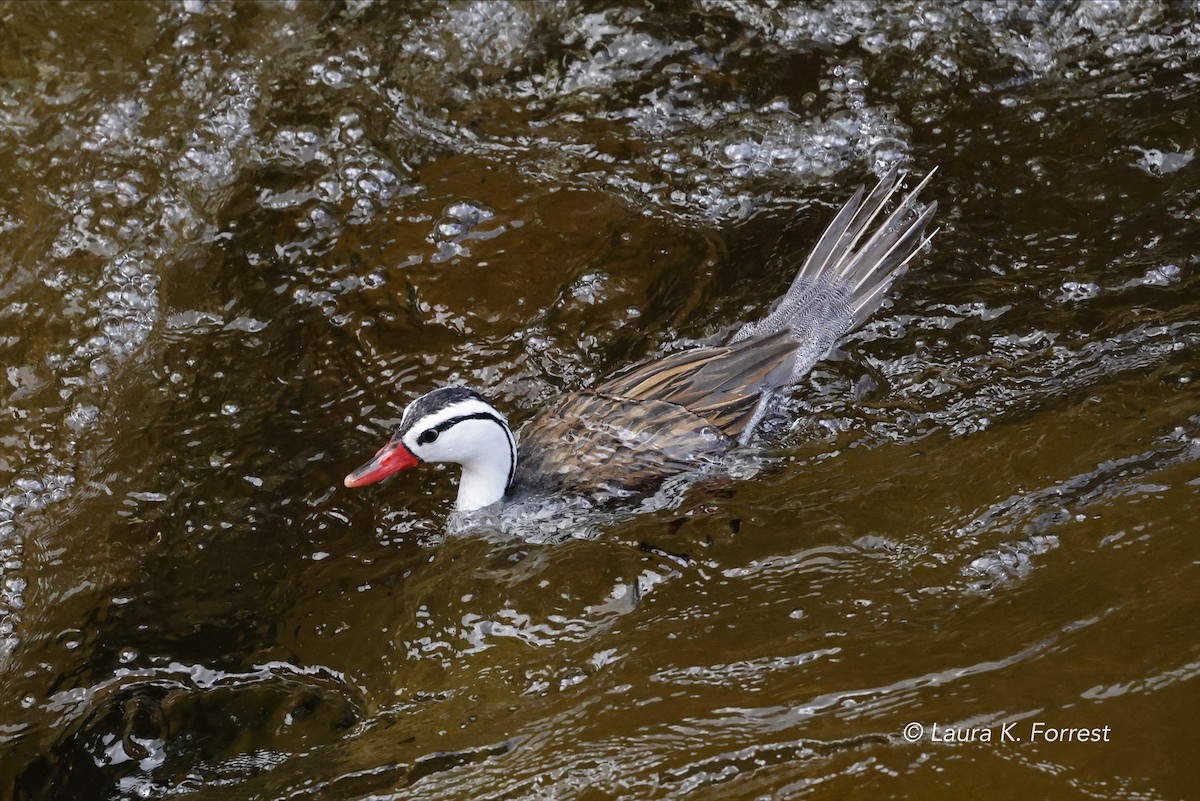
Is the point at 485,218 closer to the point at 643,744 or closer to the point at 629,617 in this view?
the point at 629,617

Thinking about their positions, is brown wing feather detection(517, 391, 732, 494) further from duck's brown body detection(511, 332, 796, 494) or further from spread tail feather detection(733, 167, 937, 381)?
spread tail feather detection(733, 167, 937, 381)

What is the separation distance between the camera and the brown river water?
10.9ft

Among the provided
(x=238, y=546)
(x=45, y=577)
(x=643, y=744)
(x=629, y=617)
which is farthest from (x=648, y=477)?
(x=45, y=577)

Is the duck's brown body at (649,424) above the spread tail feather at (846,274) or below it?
below

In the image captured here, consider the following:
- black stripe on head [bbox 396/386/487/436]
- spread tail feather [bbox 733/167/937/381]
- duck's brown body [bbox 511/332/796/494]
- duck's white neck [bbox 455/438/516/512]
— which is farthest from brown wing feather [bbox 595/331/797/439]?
black stripe on head [bbox 396/386/487/436]

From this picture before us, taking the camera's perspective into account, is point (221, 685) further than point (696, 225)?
No

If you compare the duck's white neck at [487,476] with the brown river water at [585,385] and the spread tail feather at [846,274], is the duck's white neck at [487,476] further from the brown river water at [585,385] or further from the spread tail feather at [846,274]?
the spread tail feather at [846,274]

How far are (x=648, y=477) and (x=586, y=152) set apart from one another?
1.96 metres

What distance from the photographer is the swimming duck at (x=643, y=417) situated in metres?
4.20

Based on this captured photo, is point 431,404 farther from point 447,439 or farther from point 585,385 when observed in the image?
point 585,385

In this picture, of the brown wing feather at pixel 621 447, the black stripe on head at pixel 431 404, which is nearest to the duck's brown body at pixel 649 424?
the brown wing feather at pixel 621 447

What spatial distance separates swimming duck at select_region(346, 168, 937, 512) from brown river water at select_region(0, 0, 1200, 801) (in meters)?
0.16

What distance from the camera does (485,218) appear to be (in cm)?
528

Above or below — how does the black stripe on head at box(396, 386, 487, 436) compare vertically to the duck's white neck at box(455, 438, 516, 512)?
above
